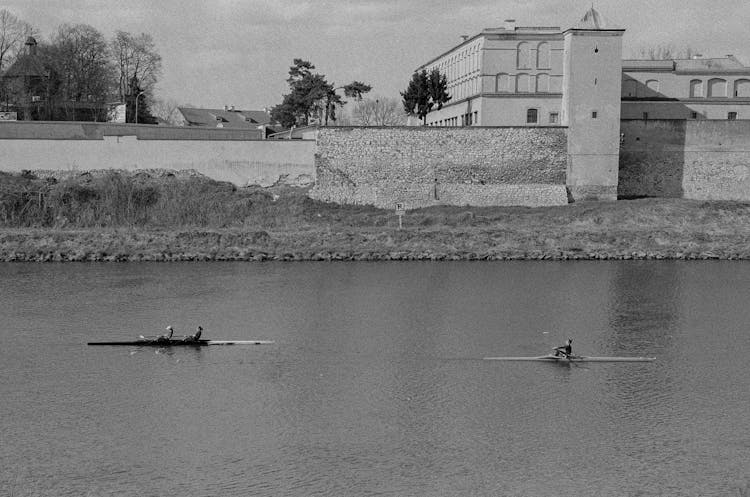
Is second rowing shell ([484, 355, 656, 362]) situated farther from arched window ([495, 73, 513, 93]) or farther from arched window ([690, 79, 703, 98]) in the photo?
arched window ([690, 79, 703, 98])

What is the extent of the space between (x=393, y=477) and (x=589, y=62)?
21255 mm

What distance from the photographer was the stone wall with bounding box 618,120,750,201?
1183 inches

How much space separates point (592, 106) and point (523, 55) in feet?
19.1

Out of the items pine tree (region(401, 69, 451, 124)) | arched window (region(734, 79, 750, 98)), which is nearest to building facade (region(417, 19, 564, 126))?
pine tree (region(401, 69, 451, 124))

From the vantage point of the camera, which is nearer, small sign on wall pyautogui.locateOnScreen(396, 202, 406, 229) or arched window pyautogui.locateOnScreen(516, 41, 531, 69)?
small sign on wall pyautogui.locateOnScreen(396, 202, 406, 229)

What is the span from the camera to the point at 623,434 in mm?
10961

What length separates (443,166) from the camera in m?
29.5

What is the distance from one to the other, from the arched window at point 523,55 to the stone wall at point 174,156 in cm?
Result: 898

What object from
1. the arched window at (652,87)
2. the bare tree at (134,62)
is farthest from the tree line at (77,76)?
the arched window at (652,87)

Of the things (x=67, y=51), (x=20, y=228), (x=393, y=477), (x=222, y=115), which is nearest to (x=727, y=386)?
(x=393, y=477)

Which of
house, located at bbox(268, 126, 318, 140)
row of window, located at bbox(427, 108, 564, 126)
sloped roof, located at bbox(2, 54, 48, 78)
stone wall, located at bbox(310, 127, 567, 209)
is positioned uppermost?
sloped roof, located at bbox(2, 54, 48, 78)

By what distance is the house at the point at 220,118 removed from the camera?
1907 inches

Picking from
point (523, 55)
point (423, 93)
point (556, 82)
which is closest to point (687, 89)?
point (556, 82)

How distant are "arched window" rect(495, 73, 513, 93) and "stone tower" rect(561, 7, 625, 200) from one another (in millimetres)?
4872
